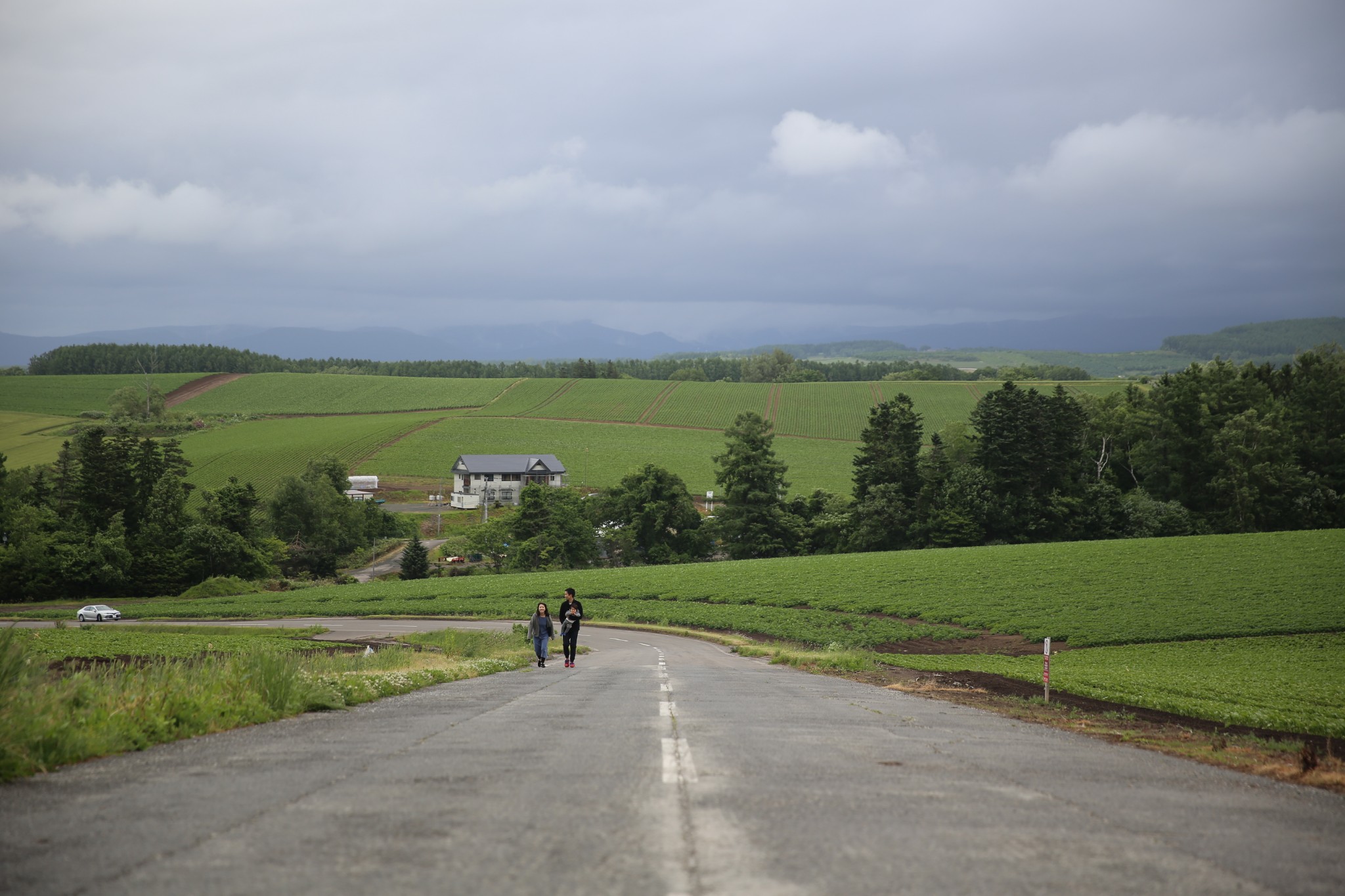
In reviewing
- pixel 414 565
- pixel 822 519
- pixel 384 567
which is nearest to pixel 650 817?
pixel 414 565

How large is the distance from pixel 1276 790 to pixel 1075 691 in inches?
494

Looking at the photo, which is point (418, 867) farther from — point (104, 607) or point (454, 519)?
point (454, 519)

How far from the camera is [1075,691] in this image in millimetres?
20188

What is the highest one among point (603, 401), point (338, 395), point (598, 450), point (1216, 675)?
point (338, 395)

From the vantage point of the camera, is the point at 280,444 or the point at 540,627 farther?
the point at 280,444

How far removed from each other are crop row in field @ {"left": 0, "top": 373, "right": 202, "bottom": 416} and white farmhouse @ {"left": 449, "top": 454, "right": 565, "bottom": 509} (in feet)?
235

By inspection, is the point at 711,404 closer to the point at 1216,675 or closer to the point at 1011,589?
the point at 1011,589

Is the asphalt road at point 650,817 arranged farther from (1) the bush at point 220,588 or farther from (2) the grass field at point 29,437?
(2) the grass field at point 29,437

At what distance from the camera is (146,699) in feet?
33.8

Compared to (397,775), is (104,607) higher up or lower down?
lower down

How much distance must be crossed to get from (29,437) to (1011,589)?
5067 inches

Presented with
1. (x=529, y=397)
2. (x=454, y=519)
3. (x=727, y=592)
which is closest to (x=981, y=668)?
(x=727, y=592)

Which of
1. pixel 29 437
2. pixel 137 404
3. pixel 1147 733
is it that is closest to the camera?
pixel 1147 733

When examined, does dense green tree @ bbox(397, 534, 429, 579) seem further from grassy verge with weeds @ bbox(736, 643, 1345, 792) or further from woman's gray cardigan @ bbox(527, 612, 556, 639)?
grassy verge with weeds @ bbox(736, 643, 1345, 792)
